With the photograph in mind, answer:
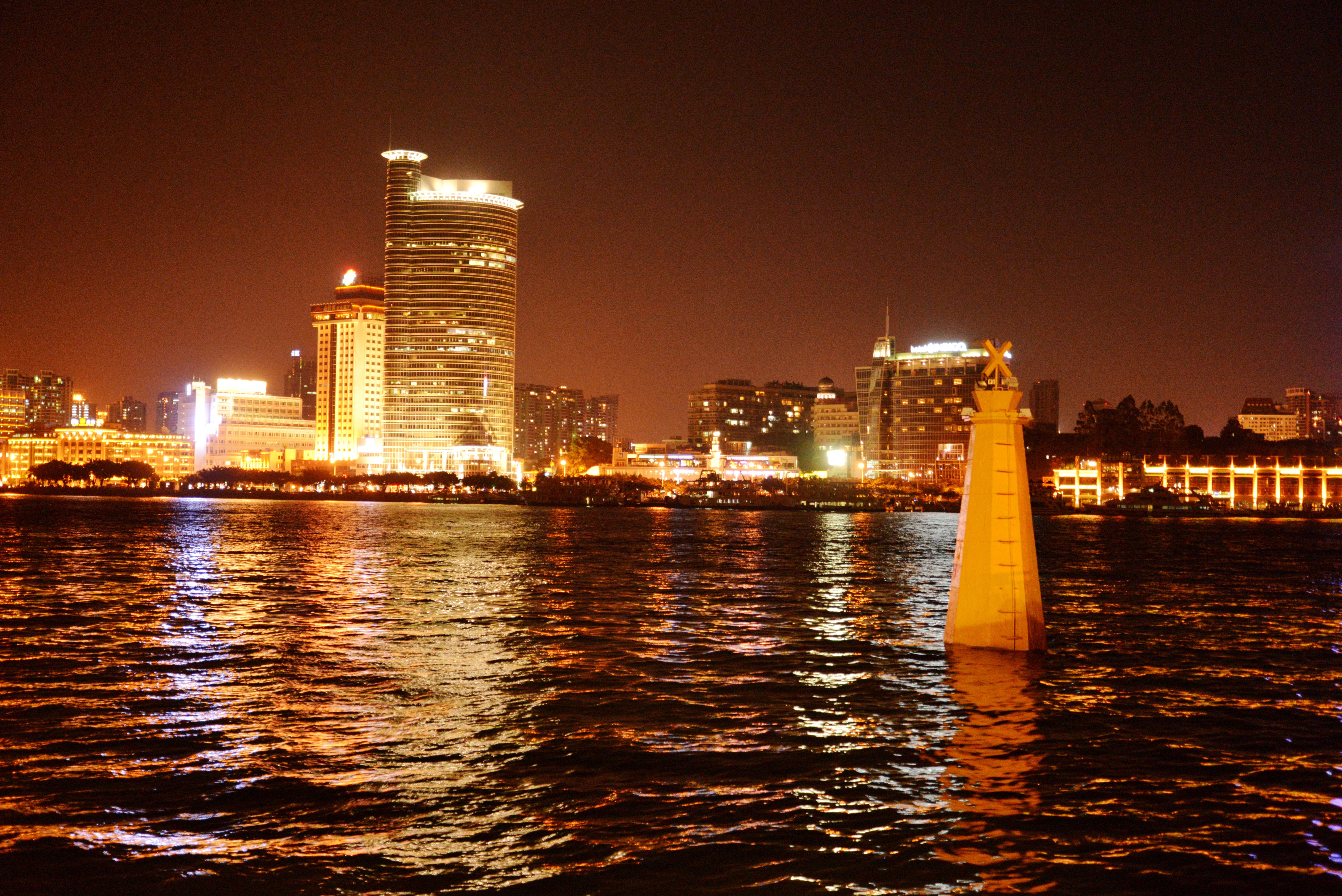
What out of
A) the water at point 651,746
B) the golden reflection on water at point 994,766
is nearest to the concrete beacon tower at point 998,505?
the golden reflection on water at point 994,766

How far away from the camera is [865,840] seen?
1417cm

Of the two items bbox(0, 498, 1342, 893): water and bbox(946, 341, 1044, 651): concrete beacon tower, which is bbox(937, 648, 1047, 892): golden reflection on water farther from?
bbox(946, 341, 1044, 651): concrete beacon tower

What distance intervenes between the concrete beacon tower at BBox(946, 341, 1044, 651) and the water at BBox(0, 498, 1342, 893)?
88.7 inches

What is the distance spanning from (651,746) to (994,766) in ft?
19.6

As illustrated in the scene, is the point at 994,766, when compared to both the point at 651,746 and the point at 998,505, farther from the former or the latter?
the point at 998,505

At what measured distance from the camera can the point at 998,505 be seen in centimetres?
2427

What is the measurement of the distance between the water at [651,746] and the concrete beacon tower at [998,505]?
225 cm

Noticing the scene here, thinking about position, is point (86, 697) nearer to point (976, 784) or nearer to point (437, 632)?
point (437, 632)

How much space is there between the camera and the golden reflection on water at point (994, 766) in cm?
1355

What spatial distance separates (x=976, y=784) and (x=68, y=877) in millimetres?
12813

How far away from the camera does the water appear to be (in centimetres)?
1316

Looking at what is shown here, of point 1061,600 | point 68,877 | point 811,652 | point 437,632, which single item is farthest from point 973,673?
point 1061,600

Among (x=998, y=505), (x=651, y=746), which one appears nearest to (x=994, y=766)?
(x=651, y=746)

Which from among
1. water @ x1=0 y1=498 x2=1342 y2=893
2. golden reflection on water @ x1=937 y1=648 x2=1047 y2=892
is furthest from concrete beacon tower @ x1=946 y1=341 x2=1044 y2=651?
water @ x1=0 y1=498 x2=1342 y2=893
